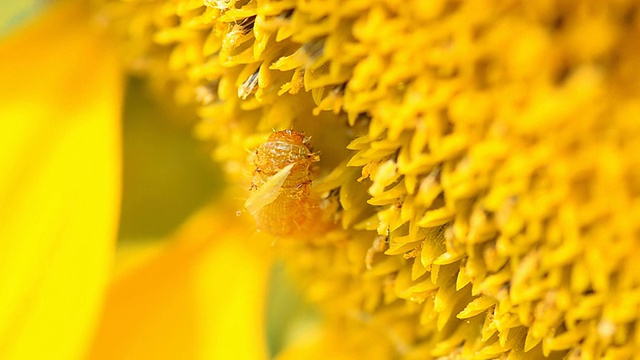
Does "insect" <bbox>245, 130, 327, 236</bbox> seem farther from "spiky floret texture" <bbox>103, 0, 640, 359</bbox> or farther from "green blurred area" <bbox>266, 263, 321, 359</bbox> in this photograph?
"green blurred area" <bbox>266, 263, 321, 359</bbox>

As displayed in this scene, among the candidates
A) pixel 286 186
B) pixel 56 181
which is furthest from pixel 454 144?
pixel 56 181

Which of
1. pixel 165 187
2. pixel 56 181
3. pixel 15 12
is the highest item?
pixel 15 12

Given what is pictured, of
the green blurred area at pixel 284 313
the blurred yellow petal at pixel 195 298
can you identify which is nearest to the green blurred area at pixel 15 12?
the blurred yellow petal at pixel 195 298

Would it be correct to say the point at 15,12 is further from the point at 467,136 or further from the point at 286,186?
the point at 467,136

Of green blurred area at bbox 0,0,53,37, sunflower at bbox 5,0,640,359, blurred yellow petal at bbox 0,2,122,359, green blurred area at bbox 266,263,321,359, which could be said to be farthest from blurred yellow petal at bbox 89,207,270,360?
green blurred area at bbox 0,0,53,37

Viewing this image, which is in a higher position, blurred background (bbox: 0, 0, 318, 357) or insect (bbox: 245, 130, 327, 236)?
insect (bbox: 245, 130, 327, 236)

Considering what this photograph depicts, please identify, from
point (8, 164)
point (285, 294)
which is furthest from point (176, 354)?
point (8, 164)

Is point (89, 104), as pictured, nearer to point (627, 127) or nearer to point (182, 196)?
point (182, 196)
